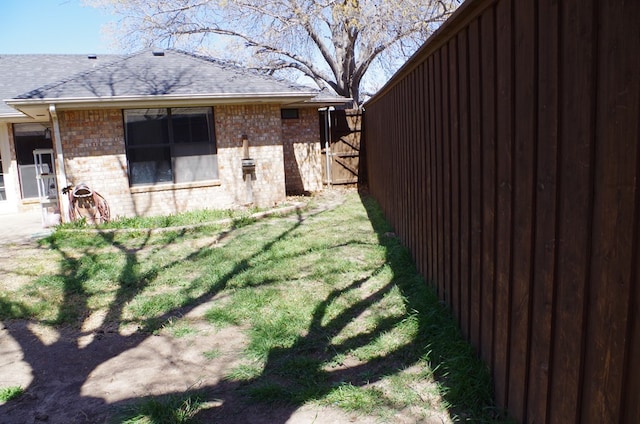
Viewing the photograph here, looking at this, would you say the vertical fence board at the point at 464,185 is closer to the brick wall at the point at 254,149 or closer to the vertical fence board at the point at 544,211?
the vertical fence board at the point at 544,211

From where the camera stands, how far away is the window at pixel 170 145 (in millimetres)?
10484

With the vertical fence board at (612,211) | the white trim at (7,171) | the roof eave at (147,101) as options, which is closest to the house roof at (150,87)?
the roof eave at (147,101)

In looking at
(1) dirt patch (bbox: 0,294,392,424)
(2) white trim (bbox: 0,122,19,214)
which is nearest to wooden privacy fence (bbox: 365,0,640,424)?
(1) dirt patch (bbox: 0,294,392,424)

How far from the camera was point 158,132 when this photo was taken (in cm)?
1062

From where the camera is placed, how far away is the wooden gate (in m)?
14.1

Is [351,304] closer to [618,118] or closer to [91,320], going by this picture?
[91,320]

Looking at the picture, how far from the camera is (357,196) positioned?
12.8 metres

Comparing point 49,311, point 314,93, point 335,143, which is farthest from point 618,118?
point 335,143

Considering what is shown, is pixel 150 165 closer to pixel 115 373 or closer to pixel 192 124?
pixel 192 124

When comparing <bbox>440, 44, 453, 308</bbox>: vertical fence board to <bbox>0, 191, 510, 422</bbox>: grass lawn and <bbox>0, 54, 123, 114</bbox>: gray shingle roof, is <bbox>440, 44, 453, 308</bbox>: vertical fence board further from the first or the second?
<bbox>0, 54, 123, 114</bbox>: gray shingle roof

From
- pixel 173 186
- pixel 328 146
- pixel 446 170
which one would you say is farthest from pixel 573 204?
pixel 328 146

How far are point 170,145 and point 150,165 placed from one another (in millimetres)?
600

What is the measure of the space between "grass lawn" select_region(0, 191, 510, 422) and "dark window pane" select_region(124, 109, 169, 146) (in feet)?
8.06

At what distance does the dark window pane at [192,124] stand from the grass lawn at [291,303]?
8.61 feet
